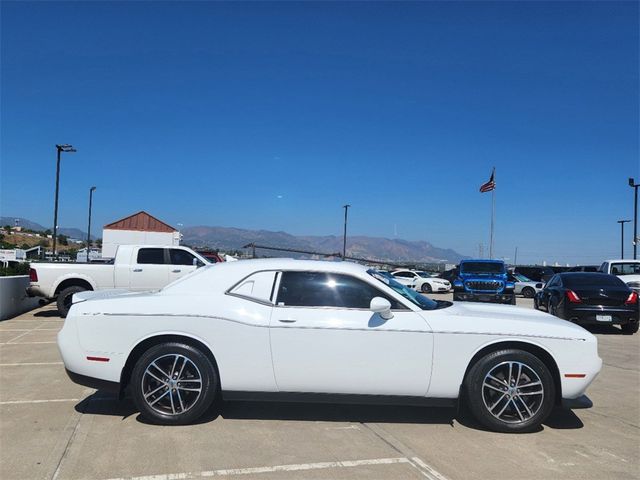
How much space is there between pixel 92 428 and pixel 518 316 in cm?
402

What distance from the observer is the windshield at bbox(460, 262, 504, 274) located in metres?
16.9

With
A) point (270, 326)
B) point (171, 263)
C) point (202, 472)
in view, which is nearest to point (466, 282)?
point (171, 263)

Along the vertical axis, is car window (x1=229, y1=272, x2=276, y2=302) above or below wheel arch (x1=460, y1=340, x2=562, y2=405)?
above

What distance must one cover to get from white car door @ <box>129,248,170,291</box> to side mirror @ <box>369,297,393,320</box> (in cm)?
957

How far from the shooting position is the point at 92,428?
474 centimetres

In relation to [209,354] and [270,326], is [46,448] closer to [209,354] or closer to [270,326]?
[209,354]

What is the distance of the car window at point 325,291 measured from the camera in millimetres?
4914

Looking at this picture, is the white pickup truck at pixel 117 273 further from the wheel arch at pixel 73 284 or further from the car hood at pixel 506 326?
the car hood at pixel 506 326

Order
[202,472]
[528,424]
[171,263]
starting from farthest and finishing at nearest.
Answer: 1. [171,263]
2. [528,424]
3. [202,472]

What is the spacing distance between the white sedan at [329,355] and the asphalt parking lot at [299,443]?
11.7 inches

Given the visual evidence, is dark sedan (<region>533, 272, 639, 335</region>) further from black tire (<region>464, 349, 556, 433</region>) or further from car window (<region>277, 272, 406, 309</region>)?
car window (<region>277, 272, 406, 309</region>)

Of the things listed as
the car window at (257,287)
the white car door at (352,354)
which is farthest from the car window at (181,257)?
the white car door at (352,354)

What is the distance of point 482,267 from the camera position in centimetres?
1702

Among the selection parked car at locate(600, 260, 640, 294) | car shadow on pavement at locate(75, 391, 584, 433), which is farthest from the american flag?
car shadow on pavement at locate(75, 391, 584, 433)
